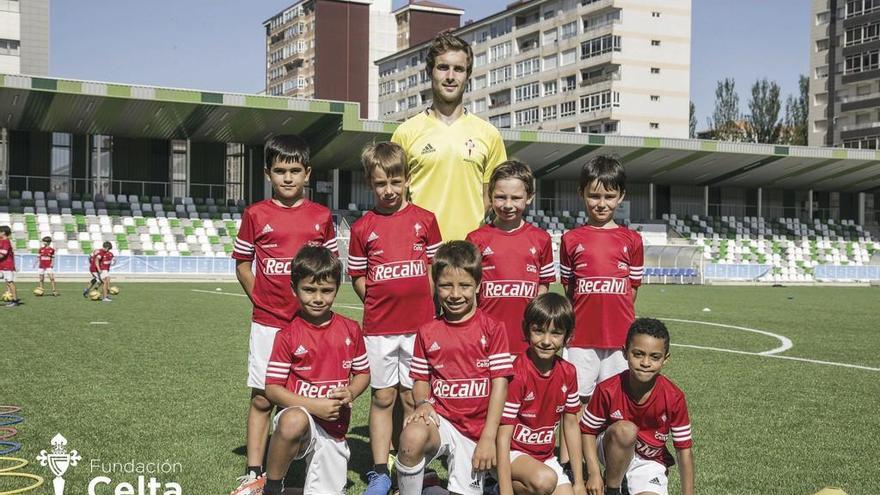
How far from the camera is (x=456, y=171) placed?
528cm

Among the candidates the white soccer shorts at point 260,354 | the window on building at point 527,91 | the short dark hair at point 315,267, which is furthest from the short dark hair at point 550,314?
the window on building at point 527,91

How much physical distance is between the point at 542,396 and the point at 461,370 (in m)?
0.44

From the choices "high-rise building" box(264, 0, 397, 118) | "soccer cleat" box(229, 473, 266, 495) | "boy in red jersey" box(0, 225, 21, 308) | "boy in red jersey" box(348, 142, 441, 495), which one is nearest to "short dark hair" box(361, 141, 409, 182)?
"boy in red jersey" box(348, 142, 441, 495)

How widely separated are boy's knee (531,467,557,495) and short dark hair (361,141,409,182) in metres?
1.84

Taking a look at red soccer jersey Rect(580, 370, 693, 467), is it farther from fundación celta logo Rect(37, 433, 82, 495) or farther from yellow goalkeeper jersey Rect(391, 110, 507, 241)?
fundación celta logo Rect(37, 433, 82, 495)

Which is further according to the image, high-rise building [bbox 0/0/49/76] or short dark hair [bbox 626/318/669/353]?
high-rise building [bbox 0/0/49/76]

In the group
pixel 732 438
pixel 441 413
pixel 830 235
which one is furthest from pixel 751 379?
pixel 830 235

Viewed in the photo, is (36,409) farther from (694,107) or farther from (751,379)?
(694,107)

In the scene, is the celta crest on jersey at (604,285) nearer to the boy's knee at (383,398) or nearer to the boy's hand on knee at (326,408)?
the boy's knee at (383,398)

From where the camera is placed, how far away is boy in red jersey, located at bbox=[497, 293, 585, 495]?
13.9ft

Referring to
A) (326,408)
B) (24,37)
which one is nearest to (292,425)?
(326,408)

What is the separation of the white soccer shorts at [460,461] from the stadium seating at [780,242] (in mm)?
39096

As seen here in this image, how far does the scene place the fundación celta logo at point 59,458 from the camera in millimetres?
4875

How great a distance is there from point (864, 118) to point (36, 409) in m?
80.7
